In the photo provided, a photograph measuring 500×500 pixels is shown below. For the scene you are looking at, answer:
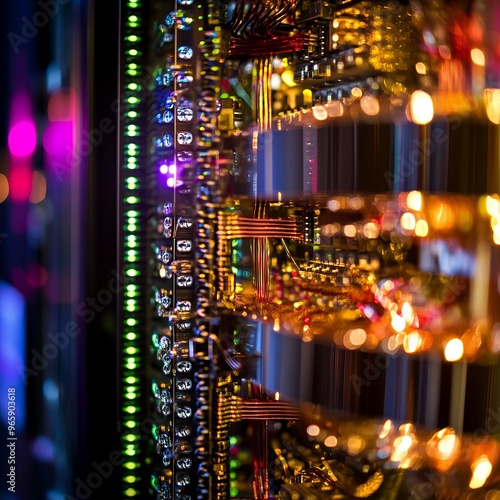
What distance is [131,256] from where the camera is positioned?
1015 mm

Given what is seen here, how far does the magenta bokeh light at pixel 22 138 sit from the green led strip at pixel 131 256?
0.44ft

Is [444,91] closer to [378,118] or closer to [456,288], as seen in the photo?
[378,118]

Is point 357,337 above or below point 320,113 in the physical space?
below

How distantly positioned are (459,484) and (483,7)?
0.60 metres

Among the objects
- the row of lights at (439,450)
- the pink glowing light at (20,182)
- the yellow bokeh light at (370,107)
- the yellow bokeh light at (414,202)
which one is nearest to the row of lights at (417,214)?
the yellow bokeh light at (414,202)

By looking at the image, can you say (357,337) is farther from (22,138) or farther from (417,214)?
(22,138)

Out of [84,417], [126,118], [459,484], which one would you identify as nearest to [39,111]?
[126,118]

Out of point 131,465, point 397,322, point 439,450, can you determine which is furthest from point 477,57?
point 131,465

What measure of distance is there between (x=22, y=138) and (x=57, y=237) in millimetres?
137

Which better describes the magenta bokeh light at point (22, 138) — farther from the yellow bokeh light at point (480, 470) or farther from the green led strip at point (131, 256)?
the yellow bokeh light at point (480, 470)

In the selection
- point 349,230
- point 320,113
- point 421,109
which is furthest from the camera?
point 349,230

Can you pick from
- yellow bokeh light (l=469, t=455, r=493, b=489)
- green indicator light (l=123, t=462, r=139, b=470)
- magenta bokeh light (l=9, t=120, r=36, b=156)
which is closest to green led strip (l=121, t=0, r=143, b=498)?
green indicator light (l=123, t=462, r=139, b=470)

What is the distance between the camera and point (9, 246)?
3.02 feet

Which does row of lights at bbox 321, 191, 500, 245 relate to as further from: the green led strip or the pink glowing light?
the pink glowing light
